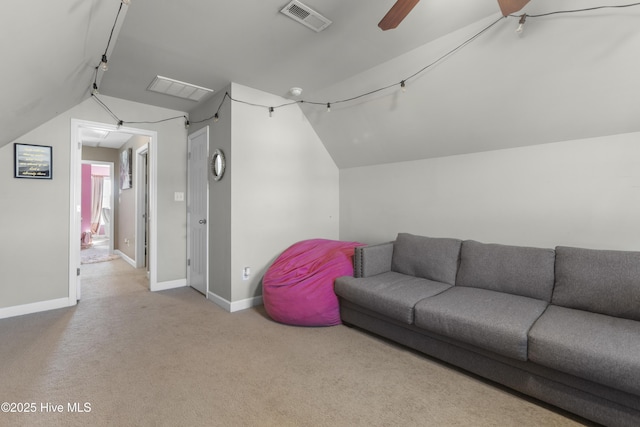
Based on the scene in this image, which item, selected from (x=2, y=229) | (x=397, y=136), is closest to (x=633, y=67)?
(x=397, y=136)

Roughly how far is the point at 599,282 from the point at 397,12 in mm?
2135

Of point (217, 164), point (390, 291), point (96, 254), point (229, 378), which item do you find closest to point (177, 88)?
point (217, 164)

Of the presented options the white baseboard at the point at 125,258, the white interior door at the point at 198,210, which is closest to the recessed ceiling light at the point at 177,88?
the white interior door at the point at 198,210

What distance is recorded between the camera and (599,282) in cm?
197

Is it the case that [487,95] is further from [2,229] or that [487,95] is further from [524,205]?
[2,229]

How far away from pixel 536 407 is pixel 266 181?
118 inches

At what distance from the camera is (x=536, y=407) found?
1707 millimetres

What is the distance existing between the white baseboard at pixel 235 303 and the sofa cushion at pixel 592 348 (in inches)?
102

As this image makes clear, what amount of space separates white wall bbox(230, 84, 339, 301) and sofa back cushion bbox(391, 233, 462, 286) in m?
1.33

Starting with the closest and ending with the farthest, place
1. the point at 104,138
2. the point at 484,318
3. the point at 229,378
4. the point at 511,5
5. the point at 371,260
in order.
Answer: the point at 511,5 → the point at 484,318 → the point at 229,378 → the point at 371,260 → the point at 104,138

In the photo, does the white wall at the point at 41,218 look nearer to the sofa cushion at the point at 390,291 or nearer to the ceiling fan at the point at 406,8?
the sofa cushion at the point at 390,291

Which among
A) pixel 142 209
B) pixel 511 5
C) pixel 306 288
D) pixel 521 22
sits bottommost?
pixel 306 288

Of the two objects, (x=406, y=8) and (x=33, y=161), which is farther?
(x=33, y=161)

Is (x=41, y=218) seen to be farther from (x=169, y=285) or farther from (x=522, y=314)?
(x=522, y=314)
